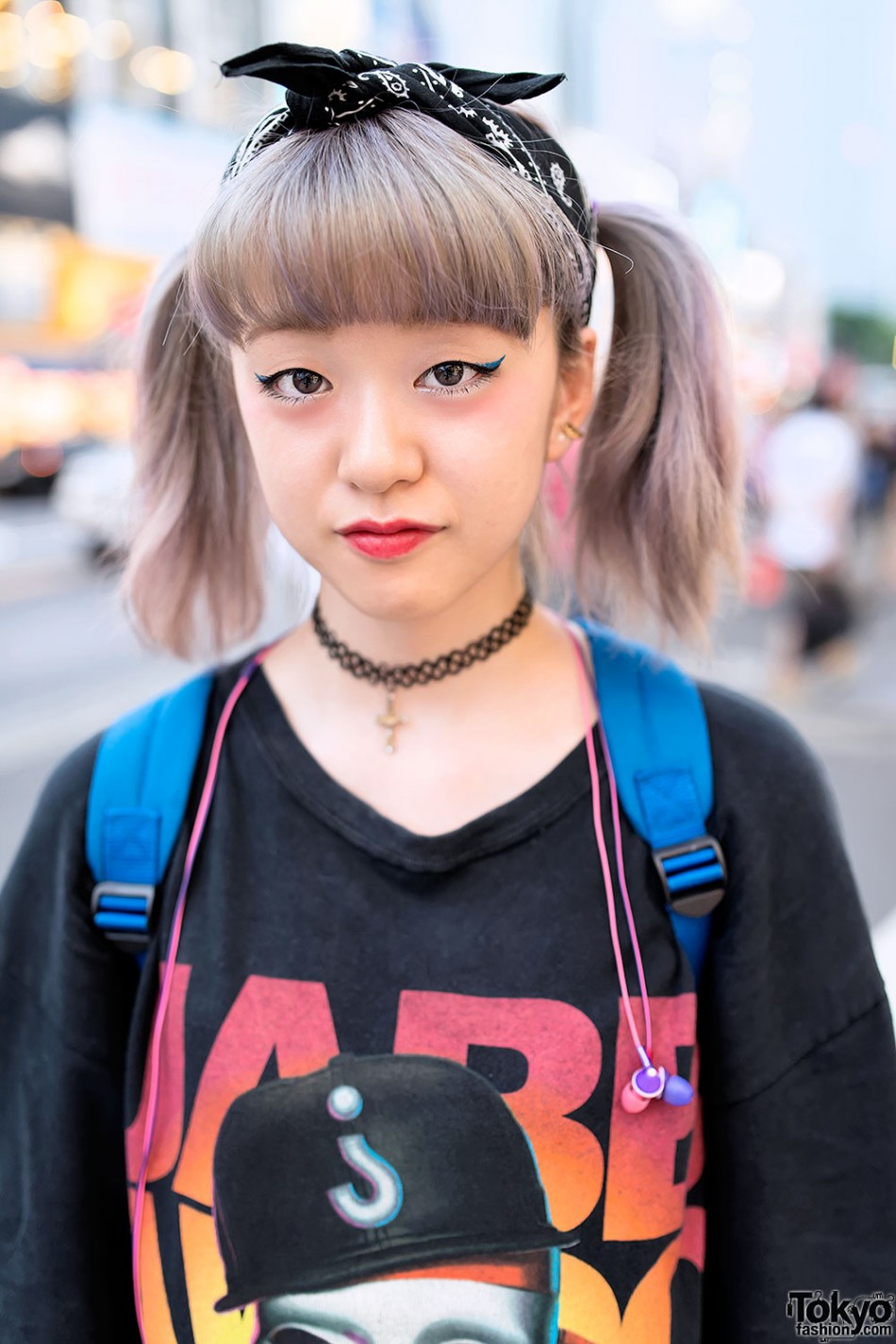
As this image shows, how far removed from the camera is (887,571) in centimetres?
957

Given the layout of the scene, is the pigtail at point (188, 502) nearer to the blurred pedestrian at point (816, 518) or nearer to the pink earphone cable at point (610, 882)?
the pink earphone cable at point (610, 882)

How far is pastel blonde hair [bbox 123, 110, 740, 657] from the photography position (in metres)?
0.84

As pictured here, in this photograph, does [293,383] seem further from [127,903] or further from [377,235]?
[127,903]

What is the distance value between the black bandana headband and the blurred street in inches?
53.0

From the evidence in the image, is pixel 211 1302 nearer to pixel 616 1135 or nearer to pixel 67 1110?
pixel 67 1110

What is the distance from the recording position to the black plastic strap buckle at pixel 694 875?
0.98 m

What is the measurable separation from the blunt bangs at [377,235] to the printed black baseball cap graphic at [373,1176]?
62 cm

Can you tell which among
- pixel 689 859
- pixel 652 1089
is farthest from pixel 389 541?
pixel 652 1089

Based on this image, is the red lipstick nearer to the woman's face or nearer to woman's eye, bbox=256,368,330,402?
the woman's face

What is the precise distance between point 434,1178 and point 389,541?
54 cm

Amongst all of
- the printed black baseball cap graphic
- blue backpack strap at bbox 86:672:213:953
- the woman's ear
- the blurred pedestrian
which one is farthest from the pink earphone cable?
the blurred pedestrian

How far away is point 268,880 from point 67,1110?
Answer: 28 cm

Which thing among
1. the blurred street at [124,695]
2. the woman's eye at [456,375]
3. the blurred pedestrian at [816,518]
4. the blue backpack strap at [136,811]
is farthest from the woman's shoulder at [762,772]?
the blurred pedestrian at [816,518]

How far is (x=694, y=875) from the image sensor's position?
0.99m
